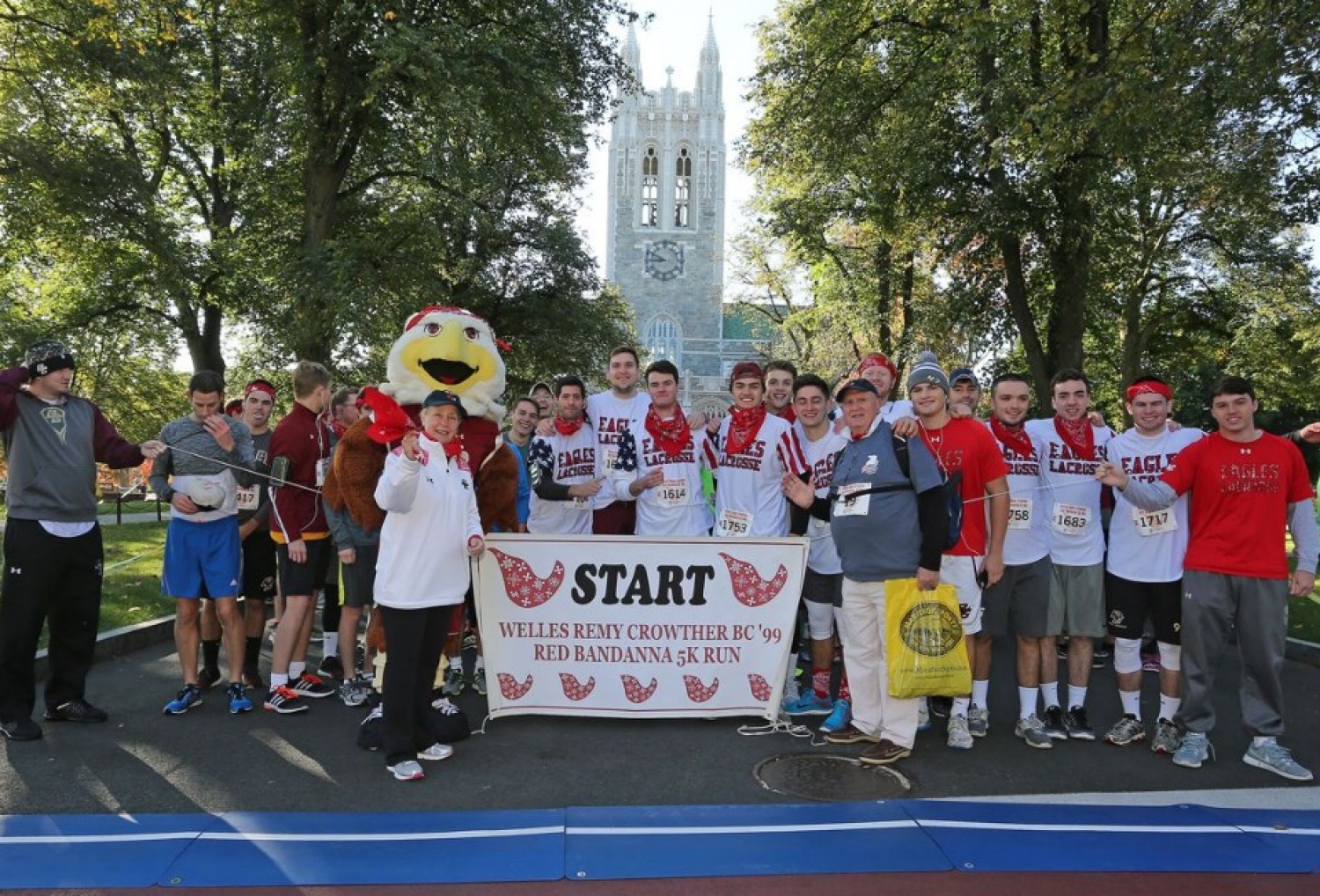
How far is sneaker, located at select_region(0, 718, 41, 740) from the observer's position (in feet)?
16.0

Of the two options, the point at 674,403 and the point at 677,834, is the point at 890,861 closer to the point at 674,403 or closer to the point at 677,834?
the point at 677,834

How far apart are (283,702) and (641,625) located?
7.68ft

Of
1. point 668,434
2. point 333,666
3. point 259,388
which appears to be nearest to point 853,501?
point 668,434

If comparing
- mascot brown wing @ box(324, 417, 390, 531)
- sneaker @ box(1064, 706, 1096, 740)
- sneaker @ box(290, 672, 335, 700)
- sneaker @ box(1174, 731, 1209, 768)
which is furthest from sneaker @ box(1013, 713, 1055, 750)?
sneaker @ box(290, 672, 335, 700)

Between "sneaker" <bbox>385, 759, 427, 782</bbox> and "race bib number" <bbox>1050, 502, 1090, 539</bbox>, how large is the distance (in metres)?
3.95

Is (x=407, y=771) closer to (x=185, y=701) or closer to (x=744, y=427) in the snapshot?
(x=185, y=701)

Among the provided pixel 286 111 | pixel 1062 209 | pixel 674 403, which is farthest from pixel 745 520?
pixel 286 111

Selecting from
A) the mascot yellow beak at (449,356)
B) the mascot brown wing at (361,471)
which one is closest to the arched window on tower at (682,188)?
the mascot yellow beak at (449,356)

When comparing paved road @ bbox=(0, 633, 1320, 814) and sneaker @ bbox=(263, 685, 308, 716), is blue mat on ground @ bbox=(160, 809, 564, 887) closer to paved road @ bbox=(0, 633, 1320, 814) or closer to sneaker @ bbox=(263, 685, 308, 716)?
paved road @ bbox=(0, 633, 1320, 814)

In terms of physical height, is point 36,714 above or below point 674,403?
below

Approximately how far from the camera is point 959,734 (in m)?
5.10

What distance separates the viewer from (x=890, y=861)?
3578 millimetres

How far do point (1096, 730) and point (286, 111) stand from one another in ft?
52.5

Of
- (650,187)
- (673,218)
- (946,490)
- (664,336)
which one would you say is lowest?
(946,490)
